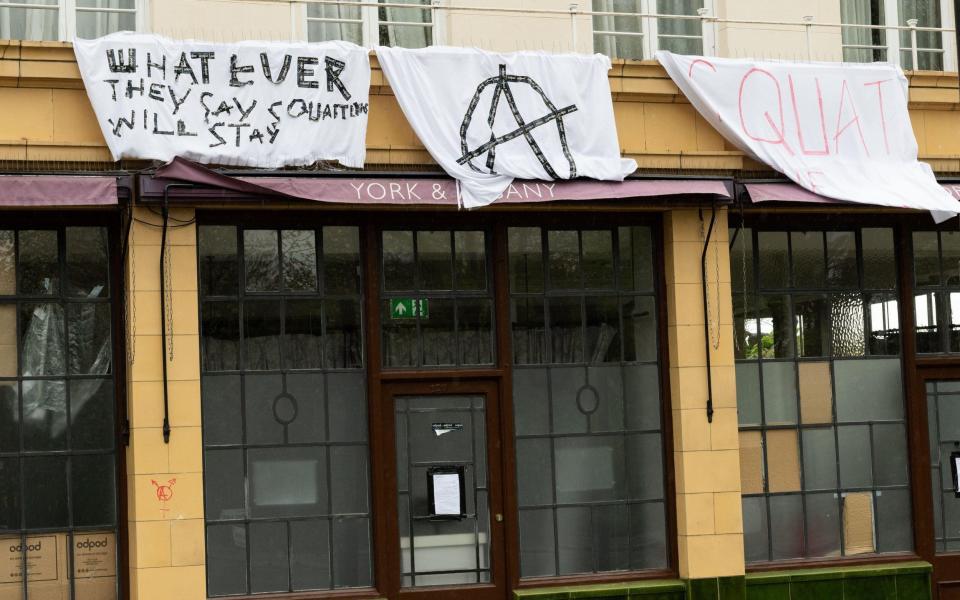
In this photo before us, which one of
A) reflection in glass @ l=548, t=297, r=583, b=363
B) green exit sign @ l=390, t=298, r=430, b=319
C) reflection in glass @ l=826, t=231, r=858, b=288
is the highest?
reflection in glass @ l=826, t=231, r=858, b=288

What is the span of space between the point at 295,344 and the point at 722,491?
370 centimetres

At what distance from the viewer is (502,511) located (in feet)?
36.6

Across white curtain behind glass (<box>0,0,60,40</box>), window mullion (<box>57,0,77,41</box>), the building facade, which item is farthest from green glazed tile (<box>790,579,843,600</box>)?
white curtain behind glass (<box>0,0,60,40</box>)

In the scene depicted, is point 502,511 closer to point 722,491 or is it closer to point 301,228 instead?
point 722,491

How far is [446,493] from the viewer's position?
11.0 meters

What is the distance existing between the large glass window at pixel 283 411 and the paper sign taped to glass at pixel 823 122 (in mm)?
3239

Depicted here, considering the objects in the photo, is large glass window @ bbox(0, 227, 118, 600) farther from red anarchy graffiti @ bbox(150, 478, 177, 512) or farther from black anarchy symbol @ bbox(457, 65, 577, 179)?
black anarchy symbol @ bbox(457, 65, 577, 179)

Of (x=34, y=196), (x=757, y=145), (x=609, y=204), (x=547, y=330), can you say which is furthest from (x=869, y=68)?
(x=34, y=196)

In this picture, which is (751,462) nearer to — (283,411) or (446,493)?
(446,493)

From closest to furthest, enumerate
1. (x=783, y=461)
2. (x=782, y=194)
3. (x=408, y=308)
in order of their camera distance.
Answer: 1. (x=408, y=308)
2. (x=782, y=194)
3. (x=783, y=461)

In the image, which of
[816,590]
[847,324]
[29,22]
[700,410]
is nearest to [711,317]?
[700,410]

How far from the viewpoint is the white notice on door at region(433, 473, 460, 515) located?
10961mm

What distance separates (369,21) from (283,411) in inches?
128

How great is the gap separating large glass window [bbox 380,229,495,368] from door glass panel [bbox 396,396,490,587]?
37cm
